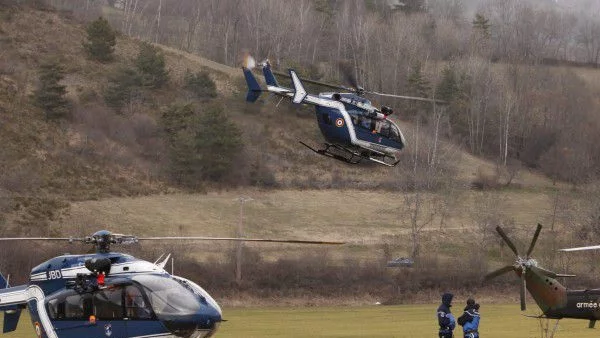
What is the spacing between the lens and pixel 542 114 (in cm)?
12938

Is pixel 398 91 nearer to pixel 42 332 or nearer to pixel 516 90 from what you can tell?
pixel 516 90

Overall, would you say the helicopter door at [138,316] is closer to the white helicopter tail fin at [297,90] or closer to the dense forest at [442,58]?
the white helicopter tail fin at [297,90]

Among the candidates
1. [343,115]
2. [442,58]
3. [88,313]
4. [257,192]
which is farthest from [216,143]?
[88,313]

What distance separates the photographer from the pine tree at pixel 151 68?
113250 millimetres

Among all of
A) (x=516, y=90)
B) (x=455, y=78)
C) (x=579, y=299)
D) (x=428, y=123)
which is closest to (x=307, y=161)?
(x=428, y=123)

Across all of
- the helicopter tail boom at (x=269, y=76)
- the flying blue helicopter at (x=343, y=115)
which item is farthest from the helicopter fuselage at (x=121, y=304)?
the helicopter tail boom at (x=269, y=76)

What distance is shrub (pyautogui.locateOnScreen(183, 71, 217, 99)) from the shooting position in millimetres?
114688

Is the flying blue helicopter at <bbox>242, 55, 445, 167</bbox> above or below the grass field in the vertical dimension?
above

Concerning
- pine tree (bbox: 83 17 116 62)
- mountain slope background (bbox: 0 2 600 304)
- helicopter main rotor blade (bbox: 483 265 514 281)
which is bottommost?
mountain slope background (bbox: 0 2 600 304)

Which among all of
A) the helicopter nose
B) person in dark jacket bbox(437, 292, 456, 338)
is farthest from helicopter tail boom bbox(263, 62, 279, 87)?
the helicopter nose

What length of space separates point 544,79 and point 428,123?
25.4m

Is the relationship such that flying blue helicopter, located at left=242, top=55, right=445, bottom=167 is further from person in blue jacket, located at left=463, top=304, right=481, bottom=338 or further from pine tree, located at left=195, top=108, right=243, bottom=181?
pine tree, located at left=195, top=108, right=243, bottom=181

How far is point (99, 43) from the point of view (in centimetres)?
11588

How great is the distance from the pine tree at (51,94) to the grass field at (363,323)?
4553 cm
